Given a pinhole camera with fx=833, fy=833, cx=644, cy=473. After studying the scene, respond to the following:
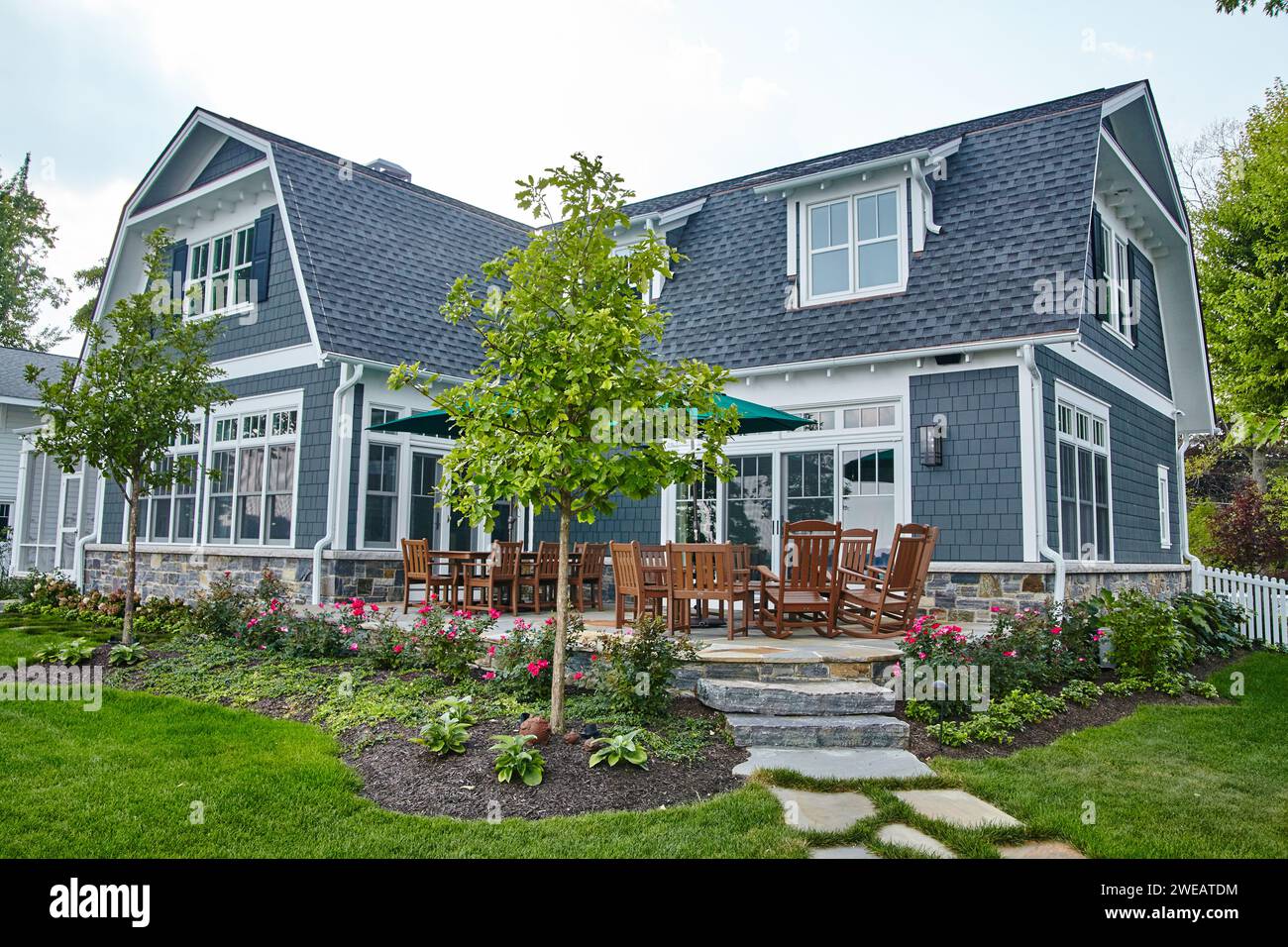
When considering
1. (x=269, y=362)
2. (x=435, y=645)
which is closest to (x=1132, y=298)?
(x=435, y=645)

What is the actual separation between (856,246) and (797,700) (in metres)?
6.19

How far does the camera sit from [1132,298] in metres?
11.4

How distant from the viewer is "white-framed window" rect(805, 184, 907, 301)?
9383 millimetres

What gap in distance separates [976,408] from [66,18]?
51.4 ft

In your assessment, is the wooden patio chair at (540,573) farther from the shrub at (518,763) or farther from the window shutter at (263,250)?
the window shutter at (263,250)

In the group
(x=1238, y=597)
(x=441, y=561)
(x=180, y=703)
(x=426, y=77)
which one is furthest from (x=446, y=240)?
(x=1238, y=597)

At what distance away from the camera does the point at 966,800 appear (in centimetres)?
392

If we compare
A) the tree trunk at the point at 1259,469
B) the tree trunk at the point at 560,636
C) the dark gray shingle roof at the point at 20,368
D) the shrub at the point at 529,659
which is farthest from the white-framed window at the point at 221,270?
the tree trunk at the point at 1259,469

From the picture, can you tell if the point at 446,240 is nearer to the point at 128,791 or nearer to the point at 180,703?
the point at 180,703

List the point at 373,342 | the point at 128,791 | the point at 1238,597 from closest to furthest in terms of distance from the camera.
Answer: the point at 128,791 < the point at 373,342 < the point at 1238,597

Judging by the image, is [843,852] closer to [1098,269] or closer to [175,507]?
[1098,269]

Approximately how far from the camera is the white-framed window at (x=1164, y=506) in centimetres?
1236

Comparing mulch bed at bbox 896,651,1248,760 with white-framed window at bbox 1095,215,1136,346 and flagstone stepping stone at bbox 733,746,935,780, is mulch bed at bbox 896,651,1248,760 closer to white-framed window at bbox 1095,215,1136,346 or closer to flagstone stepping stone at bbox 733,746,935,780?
flagstone stepping stone at bbox 733,746,935,780

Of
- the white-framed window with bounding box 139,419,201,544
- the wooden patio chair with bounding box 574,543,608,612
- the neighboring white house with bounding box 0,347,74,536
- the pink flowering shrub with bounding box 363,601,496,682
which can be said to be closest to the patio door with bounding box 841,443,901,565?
the wooden patio chair with bounding box 574,543,608,612
